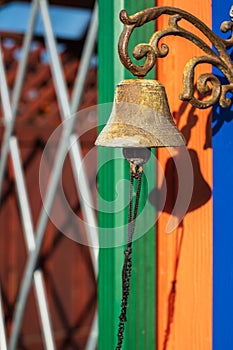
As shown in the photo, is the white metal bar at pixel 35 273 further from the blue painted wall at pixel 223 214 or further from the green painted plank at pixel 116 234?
the blue painted wall at pixel 223 214

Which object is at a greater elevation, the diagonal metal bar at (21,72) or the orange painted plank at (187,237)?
the diagonal metal bar at (21,72)

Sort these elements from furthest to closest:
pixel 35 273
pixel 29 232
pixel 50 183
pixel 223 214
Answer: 1. pixel 29 232
2. pixel 35 273
3. pixel 50 183
4. pixel 223 214

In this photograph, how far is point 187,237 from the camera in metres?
1.43

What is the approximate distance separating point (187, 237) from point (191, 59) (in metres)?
0.40

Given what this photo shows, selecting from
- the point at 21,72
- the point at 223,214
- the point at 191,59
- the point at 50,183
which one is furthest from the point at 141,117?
the point at 21,72

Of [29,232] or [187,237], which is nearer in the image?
[187,237]

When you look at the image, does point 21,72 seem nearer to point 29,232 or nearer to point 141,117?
point 29,232

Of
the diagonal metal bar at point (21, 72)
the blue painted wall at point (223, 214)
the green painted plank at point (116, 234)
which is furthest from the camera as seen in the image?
the diagonal metal bar at point (21, 72)

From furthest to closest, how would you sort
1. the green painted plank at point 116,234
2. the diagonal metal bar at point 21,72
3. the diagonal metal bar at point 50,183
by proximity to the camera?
1. the diagonal metal bar at point 21,72
2. the diagonal metal bar at point 50,183
3. the green painted plank at point 116,234

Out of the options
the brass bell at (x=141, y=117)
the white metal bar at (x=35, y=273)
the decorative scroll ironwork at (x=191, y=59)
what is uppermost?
the decorative scroll ironwork at (x=191, y=59)

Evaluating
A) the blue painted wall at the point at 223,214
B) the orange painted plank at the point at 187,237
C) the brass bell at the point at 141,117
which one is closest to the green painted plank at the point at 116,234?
the orange painted plank at the point at 187,237

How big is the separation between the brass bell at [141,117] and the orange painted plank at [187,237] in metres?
0.22

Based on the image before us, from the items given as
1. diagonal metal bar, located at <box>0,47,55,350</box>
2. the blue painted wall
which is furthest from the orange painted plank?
diagonal metal bar, located at <box>0,47,55,350</box>

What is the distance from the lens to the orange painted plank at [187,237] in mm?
1404
